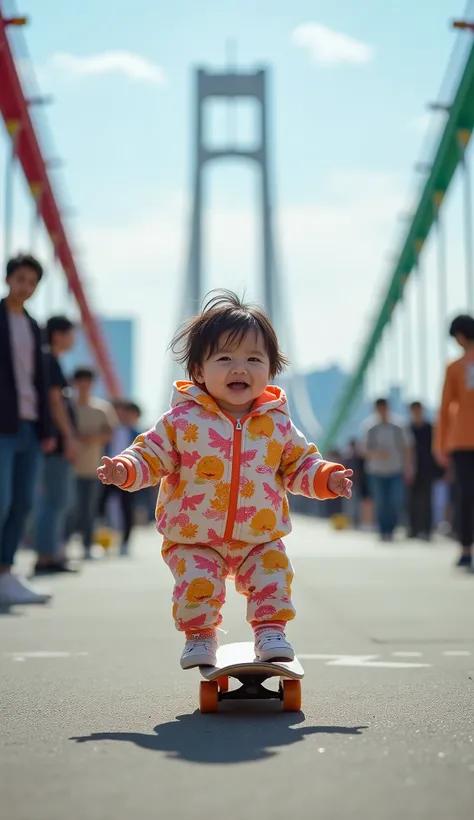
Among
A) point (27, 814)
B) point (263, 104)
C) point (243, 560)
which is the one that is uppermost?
point (263, 104)

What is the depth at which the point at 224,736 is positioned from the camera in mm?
1546

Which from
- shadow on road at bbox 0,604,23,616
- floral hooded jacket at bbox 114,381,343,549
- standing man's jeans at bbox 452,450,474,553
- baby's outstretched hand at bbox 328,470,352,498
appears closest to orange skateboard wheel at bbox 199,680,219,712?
floral hooded jacket at bbox 114,381,343,549

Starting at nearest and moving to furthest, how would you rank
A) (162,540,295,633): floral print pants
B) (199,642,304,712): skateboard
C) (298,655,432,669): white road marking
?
(199,642,304,712): skateboard, (162,540,295,633): floral print pants, (298,655,432,669): white road marking

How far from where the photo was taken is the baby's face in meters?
1.96

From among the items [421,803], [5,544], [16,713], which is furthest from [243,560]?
[5,544]

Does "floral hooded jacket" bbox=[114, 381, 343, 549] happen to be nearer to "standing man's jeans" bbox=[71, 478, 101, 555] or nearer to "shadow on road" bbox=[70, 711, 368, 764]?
"shadow on road" bbox=[70, 711, 368, 764]

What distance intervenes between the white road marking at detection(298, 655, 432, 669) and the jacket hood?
0.59 m

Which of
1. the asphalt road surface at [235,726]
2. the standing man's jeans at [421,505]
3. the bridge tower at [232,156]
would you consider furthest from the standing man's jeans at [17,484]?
the bridge tower at [232,156]

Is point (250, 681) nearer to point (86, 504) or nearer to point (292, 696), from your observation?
point (292, 696)

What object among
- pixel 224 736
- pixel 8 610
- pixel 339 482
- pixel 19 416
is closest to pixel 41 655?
pixel 339 482

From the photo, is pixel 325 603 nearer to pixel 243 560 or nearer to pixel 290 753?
pixel 243 560

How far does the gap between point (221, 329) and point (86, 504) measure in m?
5.33

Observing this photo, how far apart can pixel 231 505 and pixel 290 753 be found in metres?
0.61

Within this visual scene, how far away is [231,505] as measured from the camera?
1.96 meters
